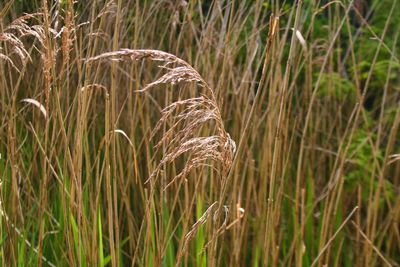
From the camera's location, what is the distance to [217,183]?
1979 millimetres

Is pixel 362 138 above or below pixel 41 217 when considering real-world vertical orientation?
below

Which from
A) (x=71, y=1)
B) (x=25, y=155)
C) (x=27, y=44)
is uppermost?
(x=71, y=1)

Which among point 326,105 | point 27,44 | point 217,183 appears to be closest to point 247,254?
point 217,183

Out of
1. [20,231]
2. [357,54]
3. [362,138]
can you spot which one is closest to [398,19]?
[357,54]

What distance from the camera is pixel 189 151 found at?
2.25 metres

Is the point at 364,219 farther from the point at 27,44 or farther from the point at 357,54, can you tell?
the point at 27,44

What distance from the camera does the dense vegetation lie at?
5.61 feet

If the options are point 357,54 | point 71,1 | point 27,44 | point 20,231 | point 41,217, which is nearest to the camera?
point 71,1

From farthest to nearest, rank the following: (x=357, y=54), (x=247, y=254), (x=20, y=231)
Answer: (x=357, y=54), (x=247, y=254), (x=20, y=231)

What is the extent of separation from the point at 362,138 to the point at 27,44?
3.43 feet

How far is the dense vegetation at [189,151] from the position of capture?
67.4 inches

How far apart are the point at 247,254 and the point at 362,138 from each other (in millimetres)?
497

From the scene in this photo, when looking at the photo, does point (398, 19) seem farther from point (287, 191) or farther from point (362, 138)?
point (287, 191)

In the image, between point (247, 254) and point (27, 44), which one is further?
point (27, 44)
